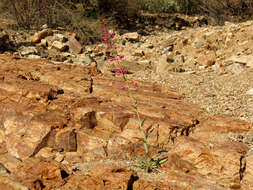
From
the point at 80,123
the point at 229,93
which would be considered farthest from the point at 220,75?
the point at 80,123

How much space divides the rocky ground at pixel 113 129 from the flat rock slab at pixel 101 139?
10mm

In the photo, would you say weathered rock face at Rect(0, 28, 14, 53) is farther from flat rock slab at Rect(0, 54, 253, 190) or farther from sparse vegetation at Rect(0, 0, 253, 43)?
flat rock slab at Rect(0, 54, 253, 190)

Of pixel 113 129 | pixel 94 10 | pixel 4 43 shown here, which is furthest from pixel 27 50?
pixel 94 10

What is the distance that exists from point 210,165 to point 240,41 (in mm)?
5102

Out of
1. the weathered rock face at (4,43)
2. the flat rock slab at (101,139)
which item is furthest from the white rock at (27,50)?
the flat rock slab at (101,139)

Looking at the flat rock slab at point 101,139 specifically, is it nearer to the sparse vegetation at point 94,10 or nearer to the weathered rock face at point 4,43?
the weathered rock face at point 4,43

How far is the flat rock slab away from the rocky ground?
1 cm

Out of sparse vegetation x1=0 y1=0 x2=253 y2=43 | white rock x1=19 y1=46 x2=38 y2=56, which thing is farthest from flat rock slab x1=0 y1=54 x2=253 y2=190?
sparse vegetation x1=0 y1=0 x2=253 y2=43

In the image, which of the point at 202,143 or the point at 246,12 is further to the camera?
A: the point at 246,12

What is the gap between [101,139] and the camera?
131 inches

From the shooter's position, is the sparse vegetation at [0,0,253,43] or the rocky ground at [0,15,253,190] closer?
the rocky ground at [0,15,253,190]

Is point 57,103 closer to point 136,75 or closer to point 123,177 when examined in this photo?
point 123,177

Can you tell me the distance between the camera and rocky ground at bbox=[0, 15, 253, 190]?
279 centimetres

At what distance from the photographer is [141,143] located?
3338mm
